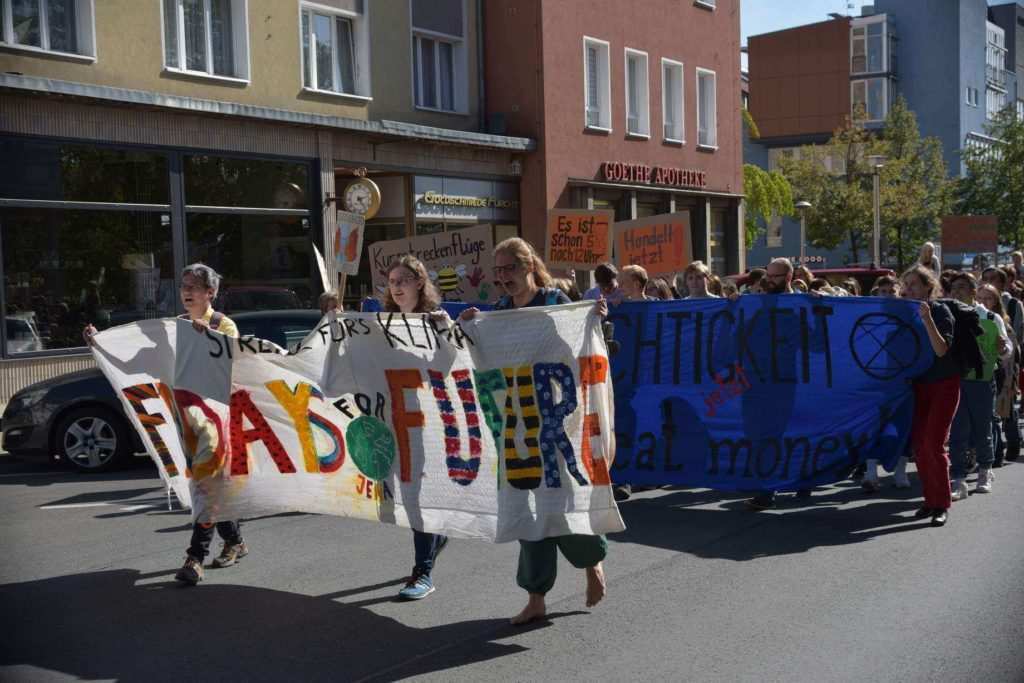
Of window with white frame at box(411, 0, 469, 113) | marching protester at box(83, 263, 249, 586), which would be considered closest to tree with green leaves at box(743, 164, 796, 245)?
window with white frame at box(411, 0, 469, 113)

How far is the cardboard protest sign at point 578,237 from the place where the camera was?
14.5 meters

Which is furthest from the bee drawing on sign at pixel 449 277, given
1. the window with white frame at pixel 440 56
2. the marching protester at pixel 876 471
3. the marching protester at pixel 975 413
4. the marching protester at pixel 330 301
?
the window with white frame at pixel 440 56

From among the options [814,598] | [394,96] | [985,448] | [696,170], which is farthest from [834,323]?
[696,170]

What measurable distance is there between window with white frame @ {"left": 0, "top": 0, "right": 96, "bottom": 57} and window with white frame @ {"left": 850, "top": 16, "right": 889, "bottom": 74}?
66.5 m

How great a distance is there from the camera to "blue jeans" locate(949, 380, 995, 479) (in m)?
9.53

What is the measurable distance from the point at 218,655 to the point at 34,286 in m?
12.2

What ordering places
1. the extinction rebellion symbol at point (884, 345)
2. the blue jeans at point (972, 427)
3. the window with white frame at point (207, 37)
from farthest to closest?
1. the window with white frame at point (207, 37)
2. the blue jeans at point (972, 427)
3. the extinction rebellion symbol at point (884, 345)

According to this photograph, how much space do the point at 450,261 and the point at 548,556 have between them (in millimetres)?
8211

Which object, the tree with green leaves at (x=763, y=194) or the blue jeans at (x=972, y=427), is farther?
the tree with green leaves at (x=763, y=194)

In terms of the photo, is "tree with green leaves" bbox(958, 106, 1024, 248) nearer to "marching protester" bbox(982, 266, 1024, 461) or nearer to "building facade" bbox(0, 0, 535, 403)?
"building facade" bbox(0, 0, 535, 403)

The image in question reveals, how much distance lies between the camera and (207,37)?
19.0 metres

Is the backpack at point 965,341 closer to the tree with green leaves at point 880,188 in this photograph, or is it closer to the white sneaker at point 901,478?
the white sneaker at point 901,478

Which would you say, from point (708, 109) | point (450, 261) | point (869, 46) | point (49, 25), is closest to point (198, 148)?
point (49, 25)

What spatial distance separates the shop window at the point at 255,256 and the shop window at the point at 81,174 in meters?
0.93
